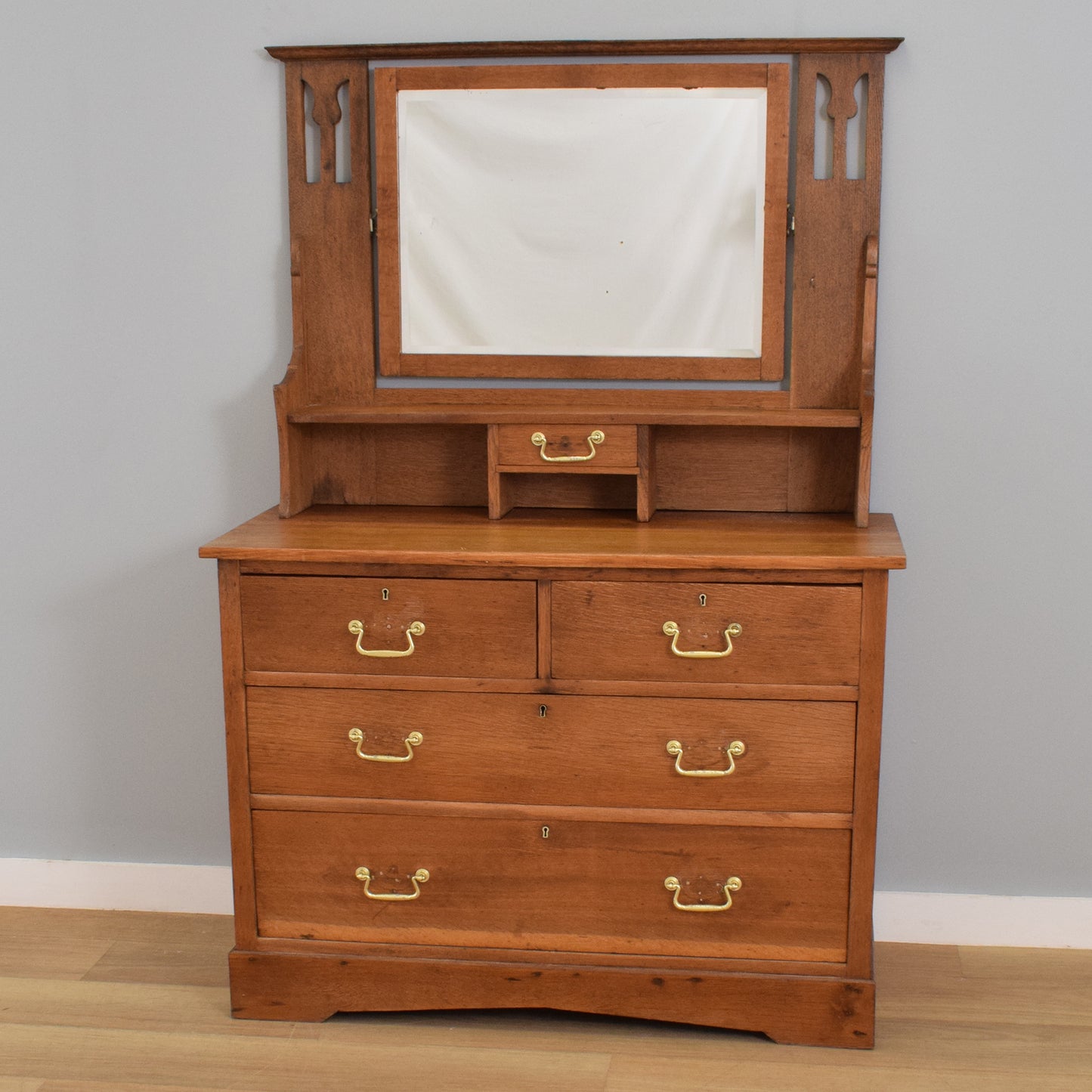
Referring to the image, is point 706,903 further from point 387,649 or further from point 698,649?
point 387,649

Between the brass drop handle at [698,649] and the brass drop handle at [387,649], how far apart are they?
43 cm

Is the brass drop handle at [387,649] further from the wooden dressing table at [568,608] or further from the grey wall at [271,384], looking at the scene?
the grey wall at [271,384]

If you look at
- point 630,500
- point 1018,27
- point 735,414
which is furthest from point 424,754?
point 1018,27

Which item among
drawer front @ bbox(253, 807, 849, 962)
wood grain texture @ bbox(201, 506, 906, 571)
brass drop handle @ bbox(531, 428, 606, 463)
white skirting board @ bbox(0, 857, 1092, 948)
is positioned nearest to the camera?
wood grain texture @ bbox(201, 506, 906, 571)

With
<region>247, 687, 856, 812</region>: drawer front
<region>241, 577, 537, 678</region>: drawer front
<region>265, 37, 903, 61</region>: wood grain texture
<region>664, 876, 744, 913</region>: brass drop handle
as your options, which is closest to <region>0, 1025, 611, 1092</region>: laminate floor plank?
<region>664, 876, 744, 913</region>: brass drop handle

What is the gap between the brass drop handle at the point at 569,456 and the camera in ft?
7.57

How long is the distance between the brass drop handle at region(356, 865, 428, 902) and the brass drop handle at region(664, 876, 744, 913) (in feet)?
1.44

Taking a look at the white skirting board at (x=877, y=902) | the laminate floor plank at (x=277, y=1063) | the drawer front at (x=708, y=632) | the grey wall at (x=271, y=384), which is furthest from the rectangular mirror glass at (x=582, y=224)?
the laminate floor plank at (x=277, y=1063)

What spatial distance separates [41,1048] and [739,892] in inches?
51.3

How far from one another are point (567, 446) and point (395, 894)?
0.88 m

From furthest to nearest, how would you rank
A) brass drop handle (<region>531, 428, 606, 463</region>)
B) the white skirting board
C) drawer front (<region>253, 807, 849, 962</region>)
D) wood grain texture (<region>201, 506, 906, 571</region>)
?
the white skirting board
brass drop handle (<region>531, 428, 606, 463</region>)
drawer front (<region>253, 807, 849, 962</region>)
wood grain texture (<region>201, 506, 906, 571</region>)

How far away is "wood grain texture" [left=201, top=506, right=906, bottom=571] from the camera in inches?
80.8

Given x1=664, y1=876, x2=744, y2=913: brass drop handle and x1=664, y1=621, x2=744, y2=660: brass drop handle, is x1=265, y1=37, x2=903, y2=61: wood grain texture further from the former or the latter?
x1=664, y1=876, x2=744, y2=913: brass drop handle

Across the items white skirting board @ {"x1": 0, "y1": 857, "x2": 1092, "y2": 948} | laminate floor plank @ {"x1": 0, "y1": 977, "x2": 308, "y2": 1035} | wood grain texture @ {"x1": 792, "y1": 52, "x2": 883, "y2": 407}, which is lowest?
laminate floor plank @ {"x1": 0, "y1": 977, "x2": 308, "y2": 1035}
